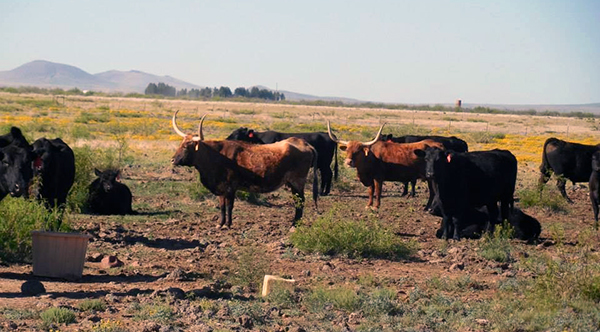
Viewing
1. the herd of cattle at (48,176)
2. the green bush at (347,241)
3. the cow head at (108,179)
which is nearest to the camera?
the herd of cattle at (48,176)

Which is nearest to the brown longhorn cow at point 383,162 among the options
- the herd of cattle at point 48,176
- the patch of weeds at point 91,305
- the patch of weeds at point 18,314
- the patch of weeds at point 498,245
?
the herd of cattle at point 48,176

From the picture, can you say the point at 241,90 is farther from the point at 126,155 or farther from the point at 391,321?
the point at 391,321

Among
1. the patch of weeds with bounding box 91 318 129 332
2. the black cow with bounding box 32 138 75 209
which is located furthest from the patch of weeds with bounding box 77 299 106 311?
the black cow with bounding box 32 138 75 209

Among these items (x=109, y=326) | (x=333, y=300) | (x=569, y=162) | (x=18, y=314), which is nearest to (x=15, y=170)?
(x=18, y=314)

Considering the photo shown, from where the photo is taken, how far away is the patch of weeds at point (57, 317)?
26.3ft

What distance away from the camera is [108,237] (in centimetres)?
1346

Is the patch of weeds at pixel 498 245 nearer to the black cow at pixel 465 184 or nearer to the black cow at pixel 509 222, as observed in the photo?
the black cow at pixel 509 222

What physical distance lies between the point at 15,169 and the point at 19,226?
0.71 m

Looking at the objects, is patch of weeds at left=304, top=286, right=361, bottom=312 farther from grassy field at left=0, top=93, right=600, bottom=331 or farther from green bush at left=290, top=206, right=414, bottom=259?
green bush at left=290, top=206, right=414, bottom=259

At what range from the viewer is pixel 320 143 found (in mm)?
23500

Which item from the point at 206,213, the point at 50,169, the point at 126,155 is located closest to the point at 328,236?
the point at 50,169

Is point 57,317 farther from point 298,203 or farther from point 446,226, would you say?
point 446,226

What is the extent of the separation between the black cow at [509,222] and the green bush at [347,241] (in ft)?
8.79

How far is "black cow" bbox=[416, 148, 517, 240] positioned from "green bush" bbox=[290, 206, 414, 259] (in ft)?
8.35
